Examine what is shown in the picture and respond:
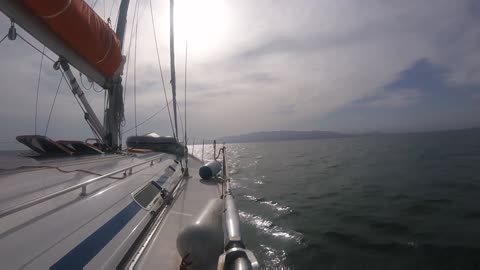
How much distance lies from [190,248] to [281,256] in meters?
4.01

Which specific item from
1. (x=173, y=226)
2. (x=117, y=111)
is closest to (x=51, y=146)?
(x=117, y=111)

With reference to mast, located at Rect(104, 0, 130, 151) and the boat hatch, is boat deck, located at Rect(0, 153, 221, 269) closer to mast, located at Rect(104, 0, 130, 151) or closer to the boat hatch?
the boat hatch

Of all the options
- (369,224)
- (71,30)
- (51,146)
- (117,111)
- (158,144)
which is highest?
(71,30)

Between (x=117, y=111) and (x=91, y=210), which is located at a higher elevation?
(x=117, y=111)

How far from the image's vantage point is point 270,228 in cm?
805

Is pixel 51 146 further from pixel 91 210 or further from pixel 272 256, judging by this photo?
pixel 272 256

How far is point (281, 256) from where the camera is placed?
6.16 m

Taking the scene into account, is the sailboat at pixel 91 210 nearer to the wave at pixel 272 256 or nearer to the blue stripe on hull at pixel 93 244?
the blue stripe on hull at pixel 93 244

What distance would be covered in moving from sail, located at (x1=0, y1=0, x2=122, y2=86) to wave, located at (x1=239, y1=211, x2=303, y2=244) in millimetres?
6995

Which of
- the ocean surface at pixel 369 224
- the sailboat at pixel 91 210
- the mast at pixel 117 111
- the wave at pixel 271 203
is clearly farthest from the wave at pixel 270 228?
the mast at pixel 117 111

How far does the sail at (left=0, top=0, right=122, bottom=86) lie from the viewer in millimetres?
4113

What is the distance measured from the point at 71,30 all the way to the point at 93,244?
4.35 meters

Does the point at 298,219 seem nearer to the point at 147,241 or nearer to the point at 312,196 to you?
the point at 312,196

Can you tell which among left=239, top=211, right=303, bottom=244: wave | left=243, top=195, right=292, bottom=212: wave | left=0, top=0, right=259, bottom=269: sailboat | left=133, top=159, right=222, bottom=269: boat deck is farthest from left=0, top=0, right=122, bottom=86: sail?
left=243, top=195, right=292, bottom=212: wave
